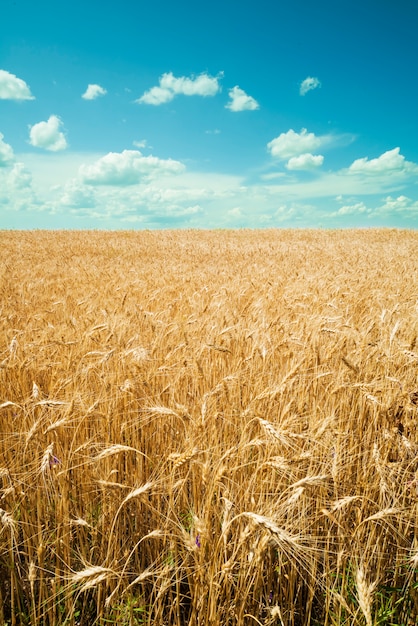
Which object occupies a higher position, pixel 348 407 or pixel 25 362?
pixel 25 362

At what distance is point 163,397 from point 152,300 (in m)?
3.00

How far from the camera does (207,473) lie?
1.36 m

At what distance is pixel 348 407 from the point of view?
2.52 metres

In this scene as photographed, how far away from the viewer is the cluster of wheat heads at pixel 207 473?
133cm

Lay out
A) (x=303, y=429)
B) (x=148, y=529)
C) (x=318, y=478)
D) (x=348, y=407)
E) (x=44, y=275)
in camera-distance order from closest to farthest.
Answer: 1. (x=318, y=478)
2. (x=148, y=529)
3. (x=303, y=429)
4. (x=348, y=407)
5. (x=44, y=275)

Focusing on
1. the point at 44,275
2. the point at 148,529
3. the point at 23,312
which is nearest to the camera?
the point at 148,529

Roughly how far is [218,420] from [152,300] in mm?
3450

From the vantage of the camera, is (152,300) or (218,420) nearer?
(218,420)

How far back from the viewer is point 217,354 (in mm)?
3332

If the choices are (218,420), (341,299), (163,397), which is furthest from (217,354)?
(341,299)

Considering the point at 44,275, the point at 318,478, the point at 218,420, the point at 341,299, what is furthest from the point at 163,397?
the point at 44,275

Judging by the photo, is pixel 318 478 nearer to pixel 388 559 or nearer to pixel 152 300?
pixel 388 559

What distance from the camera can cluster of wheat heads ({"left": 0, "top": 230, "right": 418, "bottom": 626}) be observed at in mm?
1333

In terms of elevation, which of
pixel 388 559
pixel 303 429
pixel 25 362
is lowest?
pixel 388 559
